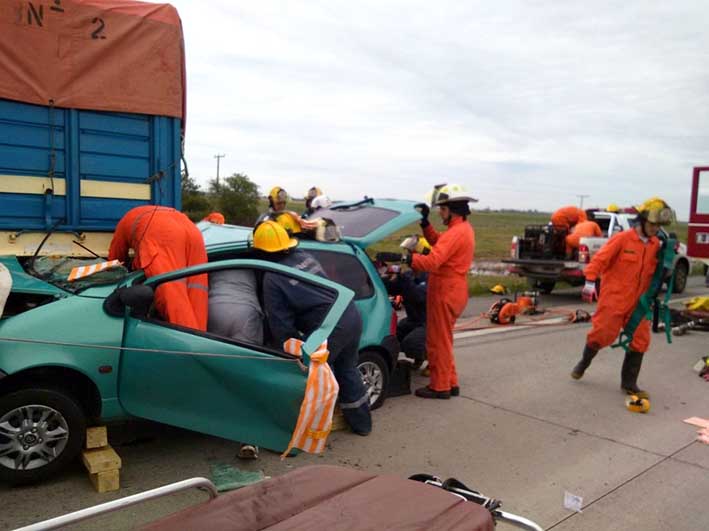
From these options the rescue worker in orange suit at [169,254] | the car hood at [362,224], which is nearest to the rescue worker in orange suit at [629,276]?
the car hood at [362,224]

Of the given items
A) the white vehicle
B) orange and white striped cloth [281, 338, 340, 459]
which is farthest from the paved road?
the white vehicle

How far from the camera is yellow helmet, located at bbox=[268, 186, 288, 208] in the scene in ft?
24.6

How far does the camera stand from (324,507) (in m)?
2.07

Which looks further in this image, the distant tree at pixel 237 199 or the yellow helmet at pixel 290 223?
the distant tree at pixel 237 199

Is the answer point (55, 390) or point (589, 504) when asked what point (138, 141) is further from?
point (589, 504)

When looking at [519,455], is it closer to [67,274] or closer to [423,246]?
[423,246]

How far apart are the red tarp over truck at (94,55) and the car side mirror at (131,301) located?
2250mm

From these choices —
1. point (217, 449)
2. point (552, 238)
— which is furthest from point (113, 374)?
point (552, 238)

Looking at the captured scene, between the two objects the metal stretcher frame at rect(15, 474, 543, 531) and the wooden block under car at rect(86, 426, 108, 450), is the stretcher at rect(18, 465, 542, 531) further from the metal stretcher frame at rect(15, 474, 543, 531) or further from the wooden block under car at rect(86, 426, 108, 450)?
the wooden block under car at rect(86, 426, 108, 450)

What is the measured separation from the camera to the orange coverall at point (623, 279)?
6562 millimetres

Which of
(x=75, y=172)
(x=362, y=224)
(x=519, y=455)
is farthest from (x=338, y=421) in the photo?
(x=75, y=172)

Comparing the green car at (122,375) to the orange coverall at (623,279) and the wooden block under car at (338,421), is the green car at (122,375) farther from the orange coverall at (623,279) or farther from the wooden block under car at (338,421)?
the orange coverall at (623,279)

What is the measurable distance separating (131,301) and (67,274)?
1.03 meters

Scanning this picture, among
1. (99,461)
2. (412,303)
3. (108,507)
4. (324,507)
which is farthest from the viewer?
(412,303)
